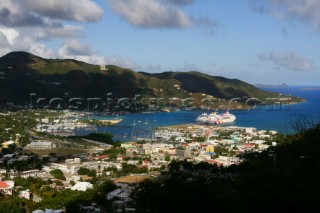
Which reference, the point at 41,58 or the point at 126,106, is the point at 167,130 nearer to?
the point at 126,106

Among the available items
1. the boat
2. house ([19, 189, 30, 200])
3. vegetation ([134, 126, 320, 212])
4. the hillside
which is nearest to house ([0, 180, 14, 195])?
house ([19, 189, 30, 200])

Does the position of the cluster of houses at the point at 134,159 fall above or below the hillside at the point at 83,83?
below

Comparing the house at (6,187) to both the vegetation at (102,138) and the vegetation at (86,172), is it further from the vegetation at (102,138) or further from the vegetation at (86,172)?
the vegetation at (102,138)

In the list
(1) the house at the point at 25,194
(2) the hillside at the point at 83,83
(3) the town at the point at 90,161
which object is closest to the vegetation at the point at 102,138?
(3) the town at the point at 90,161

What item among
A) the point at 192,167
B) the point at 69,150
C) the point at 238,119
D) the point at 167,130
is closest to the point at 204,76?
the point at 238,119

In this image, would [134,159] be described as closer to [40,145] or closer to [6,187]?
[40,145]

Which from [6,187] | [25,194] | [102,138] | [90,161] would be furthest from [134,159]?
[102,138]

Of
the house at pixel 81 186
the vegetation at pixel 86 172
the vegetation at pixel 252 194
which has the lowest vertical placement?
the vegetation at pixel 86 172
